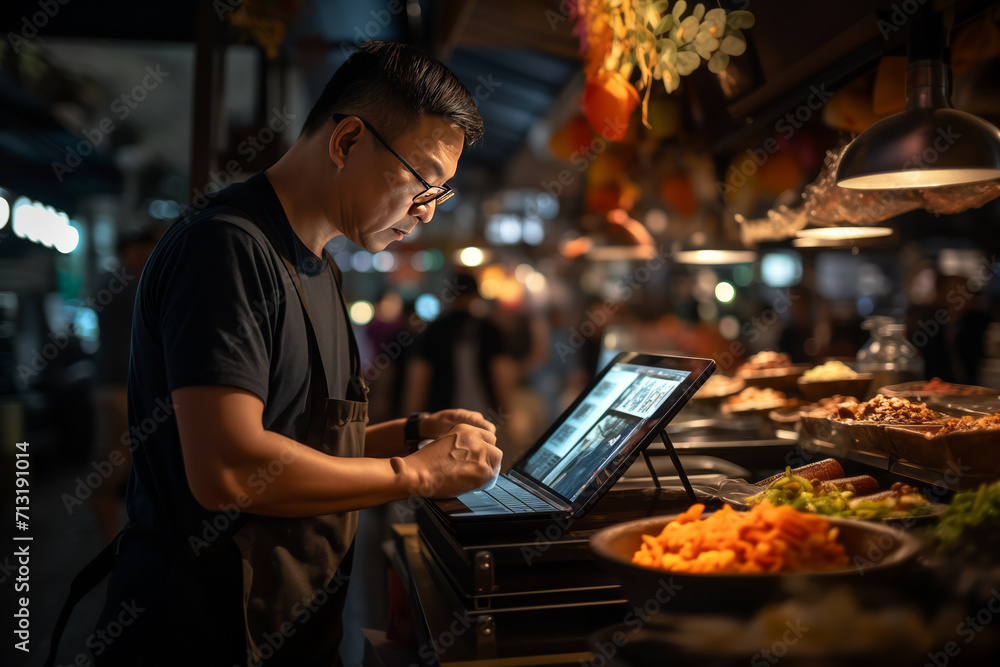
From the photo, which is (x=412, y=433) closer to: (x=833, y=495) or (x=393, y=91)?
(x=393, y=91)

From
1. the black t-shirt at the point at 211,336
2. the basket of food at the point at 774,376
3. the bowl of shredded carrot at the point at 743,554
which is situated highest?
the black t-shirt at the point at 211,336

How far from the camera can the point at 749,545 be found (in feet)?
2.95

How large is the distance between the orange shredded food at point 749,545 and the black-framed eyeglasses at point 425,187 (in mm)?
748

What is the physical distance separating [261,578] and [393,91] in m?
0.88

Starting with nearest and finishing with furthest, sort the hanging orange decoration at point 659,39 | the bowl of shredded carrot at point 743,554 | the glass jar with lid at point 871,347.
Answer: the bowl of shredded carrot at point 743,554 < the hanging orange decoration at point 659,39 < the glass jar with lid at point 871,347

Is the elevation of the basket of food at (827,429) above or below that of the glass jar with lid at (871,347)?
below

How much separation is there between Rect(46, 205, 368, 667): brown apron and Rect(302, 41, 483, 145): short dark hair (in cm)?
29

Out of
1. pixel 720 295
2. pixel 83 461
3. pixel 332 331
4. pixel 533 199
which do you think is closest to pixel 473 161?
pixel 533 199

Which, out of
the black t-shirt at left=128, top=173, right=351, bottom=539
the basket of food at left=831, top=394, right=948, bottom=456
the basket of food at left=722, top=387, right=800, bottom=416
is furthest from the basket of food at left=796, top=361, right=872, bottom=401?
the black t-shirt at left=128, top=173, right=351, bottom=539

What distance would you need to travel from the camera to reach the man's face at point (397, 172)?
1272 mm

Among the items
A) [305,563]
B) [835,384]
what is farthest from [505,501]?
[835,384]

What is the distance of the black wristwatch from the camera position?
1.61 m

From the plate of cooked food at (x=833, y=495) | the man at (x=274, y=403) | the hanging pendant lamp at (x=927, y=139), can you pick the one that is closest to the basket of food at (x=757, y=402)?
the plate of cooked food at (x=833, y=495)

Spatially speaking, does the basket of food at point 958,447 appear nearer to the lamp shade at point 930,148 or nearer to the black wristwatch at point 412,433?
the lamp shade at point 930,148
